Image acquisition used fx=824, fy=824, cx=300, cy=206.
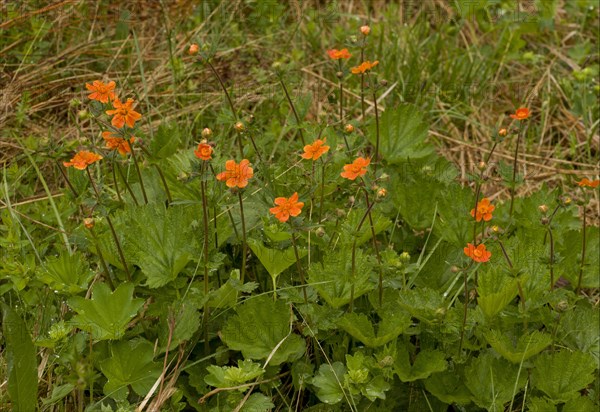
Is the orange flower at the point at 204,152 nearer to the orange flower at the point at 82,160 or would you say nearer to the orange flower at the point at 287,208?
the orange flower at the point at 287,208

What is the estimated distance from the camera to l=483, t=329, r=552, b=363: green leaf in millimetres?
2131

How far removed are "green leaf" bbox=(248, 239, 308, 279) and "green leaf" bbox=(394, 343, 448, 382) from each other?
380 mm

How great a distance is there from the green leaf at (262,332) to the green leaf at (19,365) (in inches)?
19.3

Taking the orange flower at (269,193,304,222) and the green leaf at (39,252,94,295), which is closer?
the orange flower at (269,193,304,222)

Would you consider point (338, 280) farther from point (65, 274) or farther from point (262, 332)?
point (65, 274)

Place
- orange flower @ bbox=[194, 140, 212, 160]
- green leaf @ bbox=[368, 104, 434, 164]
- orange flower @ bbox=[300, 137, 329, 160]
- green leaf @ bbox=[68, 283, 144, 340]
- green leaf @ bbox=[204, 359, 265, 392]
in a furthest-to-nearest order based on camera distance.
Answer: green leaf @ bbox=[368, 104, 434, 164] < orange flower @ bbox=[300, 137, 329, 160] < green leaf @ bbox=[68, 283, 144, 340] < green leaf @ bbox=[204, 359, 265, 392] < orange flower @ bbox=[194, 140, 212, 160]

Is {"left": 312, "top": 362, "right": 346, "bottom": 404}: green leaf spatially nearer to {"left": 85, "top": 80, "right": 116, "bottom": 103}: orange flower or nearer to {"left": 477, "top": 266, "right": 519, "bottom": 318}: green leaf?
{"left": 477, "top": 266, "right": 519, "bottom": 318}: green leaf

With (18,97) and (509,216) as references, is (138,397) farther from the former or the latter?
(18,97)

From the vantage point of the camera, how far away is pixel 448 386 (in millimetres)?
2199

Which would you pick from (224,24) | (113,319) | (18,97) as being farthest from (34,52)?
(113,319)

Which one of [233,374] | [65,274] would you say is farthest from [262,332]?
[65,274]

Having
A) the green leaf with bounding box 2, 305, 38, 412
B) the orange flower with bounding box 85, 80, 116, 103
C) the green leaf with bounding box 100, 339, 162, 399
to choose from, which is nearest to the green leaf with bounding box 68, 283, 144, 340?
the green leaf with bounding box 100, 339, 162, 399

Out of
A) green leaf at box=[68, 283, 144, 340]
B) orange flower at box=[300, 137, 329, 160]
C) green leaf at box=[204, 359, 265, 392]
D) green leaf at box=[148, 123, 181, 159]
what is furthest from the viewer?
green leaf at box=[148, 123, 181, 159]

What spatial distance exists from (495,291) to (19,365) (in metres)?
1.24
